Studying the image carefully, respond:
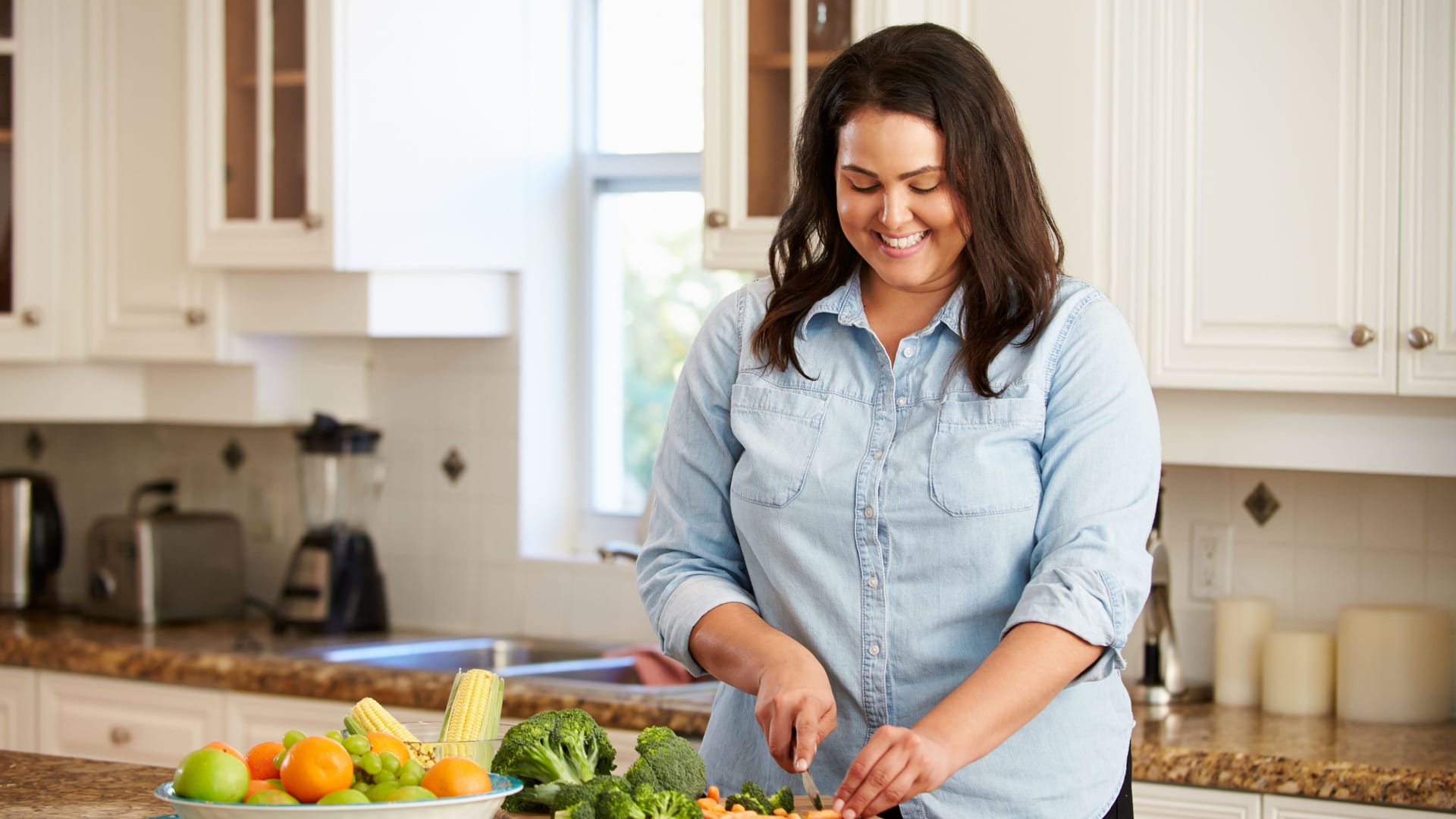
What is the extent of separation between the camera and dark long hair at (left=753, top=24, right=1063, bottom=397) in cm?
146

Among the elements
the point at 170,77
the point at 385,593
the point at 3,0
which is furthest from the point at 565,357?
the point at 3,0

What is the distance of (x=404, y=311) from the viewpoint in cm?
290

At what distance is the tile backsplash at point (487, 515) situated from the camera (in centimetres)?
249

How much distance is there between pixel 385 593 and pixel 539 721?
1986mm

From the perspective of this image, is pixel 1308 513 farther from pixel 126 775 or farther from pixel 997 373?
pixel 126 775

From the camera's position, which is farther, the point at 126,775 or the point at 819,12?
the point at 819,12

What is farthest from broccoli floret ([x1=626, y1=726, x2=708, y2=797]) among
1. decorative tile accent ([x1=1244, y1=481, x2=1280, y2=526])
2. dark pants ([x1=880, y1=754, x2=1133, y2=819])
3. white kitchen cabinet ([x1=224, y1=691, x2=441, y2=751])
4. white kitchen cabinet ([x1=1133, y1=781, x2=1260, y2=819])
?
decorative tile accent ([x1=1244, y1=481, x2=1280, y2=526])

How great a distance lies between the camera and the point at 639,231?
316 cm

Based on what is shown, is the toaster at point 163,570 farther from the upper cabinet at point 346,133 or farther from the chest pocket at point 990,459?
the chest pocket at point 990,459

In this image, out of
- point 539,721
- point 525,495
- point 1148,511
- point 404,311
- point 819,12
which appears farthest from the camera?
point 525,495

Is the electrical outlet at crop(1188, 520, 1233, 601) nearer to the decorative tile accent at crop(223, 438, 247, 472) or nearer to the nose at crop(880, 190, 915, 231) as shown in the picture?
the nose at crop(880, 190, 915, 231)

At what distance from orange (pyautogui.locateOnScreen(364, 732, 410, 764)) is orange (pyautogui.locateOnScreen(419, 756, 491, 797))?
0.03 m

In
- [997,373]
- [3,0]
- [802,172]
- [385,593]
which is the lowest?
[385,593]

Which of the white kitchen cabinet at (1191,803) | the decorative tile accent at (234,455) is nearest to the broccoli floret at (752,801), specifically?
the white kitchen cabinet at (1191,803)
